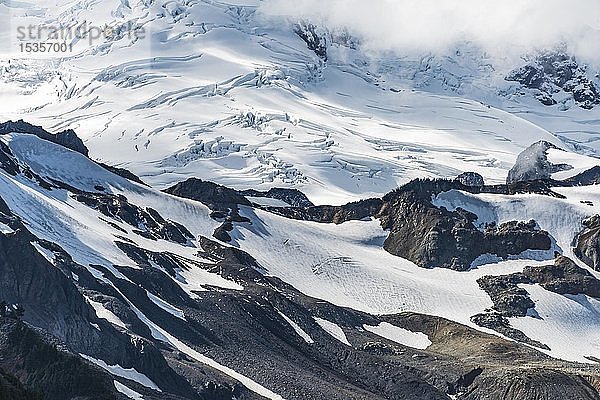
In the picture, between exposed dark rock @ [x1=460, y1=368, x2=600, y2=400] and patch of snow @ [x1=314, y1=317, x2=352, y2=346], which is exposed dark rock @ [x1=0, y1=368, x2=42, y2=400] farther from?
patch of snow @ [x1=314, y1=317, x2=352, y2=346]

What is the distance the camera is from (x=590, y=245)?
175 meters

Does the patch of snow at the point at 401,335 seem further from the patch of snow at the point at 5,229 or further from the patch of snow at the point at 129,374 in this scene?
the patch of snow at the point at 129,374

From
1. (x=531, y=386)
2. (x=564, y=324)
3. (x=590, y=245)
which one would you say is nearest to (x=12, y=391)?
(x=531, y=386)

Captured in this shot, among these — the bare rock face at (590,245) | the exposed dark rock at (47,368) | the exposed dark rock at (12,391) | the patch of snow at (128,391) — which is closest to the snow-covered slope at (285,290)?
the patch of snow at (128,391)

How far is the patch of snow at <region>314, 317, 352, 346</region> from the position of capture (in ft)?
422

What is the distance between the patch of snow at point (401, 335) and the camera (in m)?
136

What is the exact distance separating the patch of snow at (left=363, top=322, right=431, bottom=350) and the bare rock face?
45639mm

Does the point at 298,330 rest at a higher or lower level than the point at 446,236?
higher

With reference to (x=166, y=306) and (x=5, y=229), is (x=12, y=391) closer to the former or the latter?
(x=5, y=229)

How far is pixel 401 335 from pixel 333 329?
11.7 meters

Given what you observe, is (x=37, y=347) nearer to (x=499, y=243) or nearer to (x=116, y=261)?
(x=116, y=261)

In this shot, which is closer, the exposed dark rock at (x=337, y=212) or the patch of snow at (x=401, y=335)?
the patch of snow at (x=401, y=335)

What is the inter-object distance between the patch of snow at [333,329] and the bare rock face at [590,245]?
58.0 meters

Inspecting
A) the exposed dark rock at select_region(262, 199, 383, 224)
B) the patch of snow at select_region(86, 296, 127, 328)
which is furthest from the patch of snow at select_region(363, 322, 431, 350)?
the exposed dark rock at select_region(262, 199, 383, 224)
